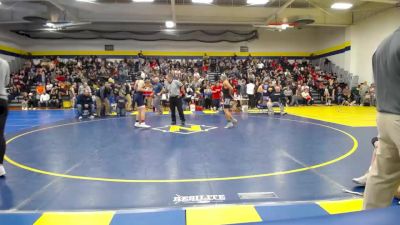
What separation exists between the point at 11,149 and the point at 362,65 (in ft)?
75.2

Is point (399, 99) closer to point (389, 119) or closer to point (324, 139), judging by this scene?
point (389, 119)

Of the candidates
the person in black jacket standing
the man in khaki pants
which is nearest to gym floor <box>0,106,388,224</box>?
the man in khaki pants

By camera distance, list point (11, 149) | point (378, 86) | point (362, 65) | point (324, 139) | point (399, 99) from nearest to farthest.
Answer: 1. point (399, 99)
2. point (378, 86)
3. point (11, 149)
4. point (324, 139)
5. point (362, 65)

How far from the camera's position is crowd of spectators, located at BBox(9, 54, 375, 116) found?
18781 millimetres

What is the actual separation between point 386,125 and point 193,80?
19724 mm

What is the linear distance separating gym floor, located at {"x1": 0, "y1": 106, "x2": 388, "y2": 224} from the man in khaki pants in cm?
119

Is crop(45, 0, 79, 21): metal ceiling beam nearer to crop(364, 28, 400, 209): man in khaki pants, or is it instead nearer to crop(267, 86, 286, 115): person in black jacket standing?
crop(267, 86, 286, 115): person in black jacket standing

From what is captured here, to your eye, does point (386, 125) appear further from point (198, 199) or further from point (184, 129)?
point (184, 129)

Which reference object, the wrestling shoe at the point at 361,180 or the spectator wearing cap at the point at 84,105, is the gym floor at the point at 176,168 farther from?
the spectator wearing cap at the point at 84,105

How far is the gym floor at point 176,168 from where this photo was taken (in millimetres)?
3793

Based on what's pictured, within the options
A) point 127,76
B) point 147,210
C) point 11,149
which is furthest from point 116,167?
point 127,76

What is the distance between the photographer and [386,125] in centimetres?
244

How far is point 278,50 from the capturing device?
95.7 ft

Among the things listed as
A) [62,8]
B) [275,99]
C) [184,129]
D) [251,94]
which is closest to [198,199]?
[184,129]
